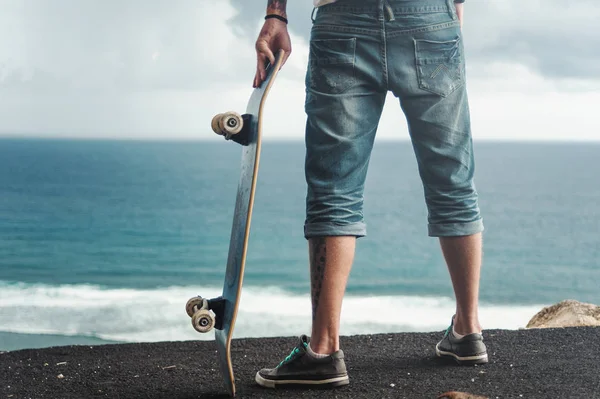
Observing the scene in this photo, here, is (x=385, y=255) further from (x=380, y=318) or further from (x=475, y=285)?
(x=475, y=285)

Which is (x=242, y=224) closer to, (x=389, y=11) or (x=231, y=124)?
(x=231, y=124)

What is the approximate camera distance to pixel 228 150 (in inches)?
2181

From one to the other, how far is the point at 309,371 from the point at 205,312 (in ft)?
1.09

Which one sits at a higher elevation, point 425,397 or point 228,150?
point 425,397

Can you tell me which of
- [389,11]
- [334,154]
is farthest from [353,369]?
[389,11]

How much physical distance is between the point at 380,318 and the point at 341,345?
8889mm

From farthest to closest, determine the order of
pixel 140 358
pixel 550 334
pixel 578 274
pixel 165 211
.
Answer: pixel 165 211, pixel 578 274, pixel 550 334, pixel 140 358

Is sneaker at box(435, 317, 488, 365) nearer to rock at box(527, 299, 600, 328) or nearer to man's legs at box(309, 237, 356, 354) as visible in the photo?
man's legs at box(309, 237, 356, 354)

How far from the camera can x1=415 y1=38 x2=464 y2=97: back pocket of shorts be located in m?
2.03

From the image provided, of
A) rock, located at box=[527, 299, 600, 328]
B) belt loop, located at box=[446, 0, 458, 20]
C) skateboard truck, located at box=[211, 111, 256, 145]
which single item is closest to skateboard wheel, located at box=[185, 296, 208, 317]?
skateboard truck, located at box=[211, 111, 256, 145]

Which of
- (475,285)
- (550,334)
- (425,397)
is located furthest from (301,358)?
(550,334)

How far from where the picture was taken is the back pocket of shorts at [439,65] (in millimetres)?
2031

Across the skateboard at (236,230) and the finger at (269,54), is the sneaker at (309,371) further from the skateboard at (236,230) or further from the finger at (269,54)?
the finger at (269,54)

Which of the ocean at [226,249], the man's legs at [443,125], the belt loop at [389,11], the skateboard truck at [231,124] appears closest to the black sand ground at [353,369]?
the man's legs at [443,125]
